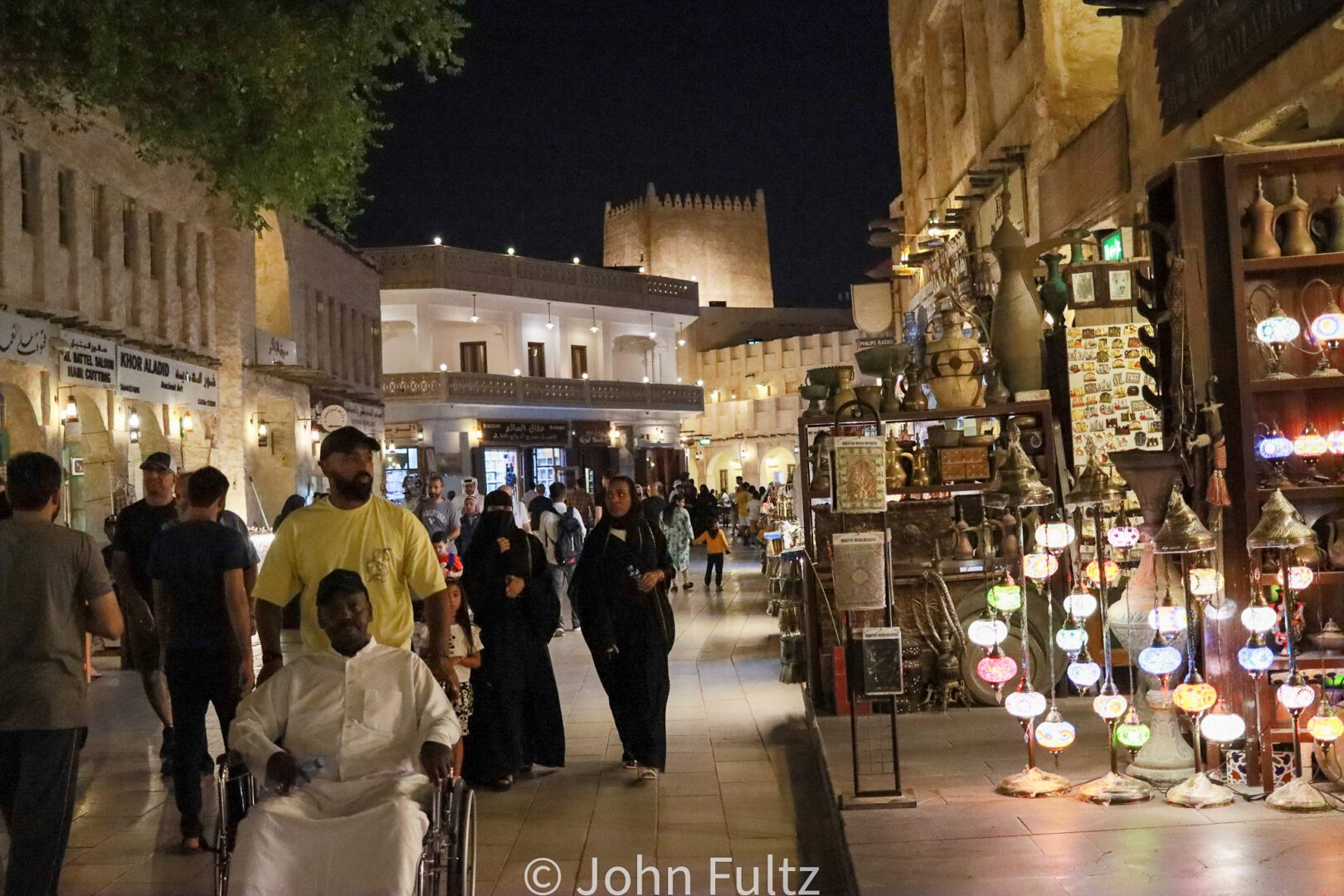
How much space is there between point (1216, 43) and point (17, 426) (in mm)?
11936

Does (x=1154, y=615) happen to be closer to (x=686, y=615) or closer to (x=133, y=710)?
(x=133, y=710)

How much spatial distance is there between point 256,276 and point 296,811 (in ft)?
66.2

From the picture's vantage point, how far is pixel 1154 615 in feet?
20.7

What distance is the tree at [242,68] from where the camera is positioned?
32.9 feet

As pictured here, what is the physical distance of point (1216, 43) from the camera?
9.46 m

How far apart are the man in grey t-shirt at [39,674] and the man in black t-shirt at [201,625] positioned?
4.48ft

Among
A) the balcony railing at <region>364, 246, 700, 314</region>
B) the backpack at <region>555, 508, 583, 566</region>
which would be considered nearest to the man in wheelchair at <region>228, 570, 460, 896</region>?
the backpack at <region>555, 508, 583, 566</region>

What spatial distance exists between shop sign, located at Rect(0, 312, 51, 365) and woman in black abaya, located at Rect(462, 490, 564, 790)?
25.1ft

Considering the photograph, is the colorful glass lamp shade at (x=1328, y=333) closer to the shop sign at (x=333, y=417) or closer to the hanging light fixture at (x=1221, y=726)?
the hanging light fixture at (x=1221, y=726)

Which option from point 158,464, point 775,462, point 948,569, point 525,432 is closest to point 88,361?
point 158,464

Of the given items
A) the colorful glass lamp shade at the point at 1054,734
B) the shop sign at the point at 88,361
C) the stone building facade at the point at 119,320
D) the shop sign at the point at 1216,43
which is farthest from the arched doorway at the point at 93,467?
the colorful glass lamp shade at the point at 1054,734

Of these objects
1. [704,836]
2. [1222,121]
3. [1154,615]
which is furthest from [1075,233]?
[704,836]

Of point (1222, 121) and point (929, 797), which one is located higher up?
point (1222, 121)

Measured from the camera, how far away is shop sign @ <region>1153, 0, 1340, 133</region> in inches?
322
